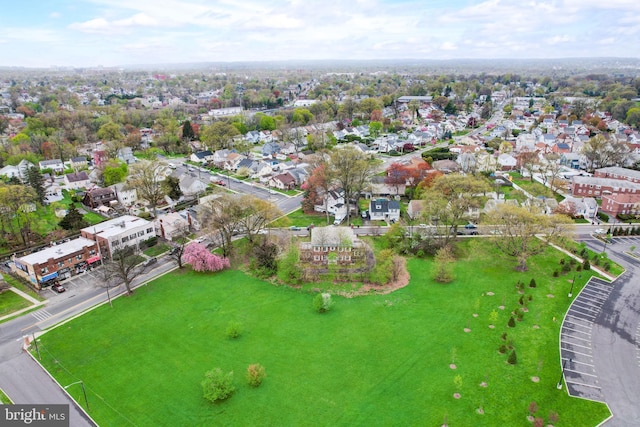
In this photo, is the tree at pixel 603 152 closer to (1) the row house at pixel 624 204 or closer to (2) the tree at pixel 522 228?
(1) the row house at pixel 624 204

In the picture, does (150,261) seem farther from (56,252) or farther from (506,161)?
(506,161)

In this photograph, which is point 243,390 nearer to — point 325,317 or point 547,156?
point 325,317

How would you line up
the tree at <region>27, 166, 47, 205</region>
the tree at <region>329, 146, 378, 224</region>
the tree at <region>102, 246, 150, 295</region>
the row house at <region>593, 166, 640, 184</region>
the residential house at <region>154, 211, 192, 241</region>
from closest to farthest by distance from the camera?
1. the tree at <region>102, 246, 150, 295</region>
2. the residential house at <region>154, 211, 192, 241</region>
3. the tree at <region>329, 146, 378, 224</region>
4. the tree at <region>27, 166, 47, 205</region>
5. the row house at <region>593, 166, 640, 184</region>

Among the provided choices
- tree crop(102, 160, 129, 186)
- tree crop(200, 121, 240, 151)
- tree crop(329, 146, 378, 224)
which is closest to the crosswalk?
tree crop(329, 146, 378, 224)

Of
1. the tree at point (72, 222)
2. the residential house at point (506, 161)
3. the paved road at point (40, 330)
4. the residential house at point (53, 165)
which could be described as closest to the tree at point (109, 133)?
the residential house at point (53, 165)

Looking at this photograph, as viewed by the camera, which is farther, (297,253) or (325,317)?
(297,253)

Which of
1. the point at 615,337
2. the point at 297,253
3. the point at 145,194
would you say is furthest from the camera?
the point at 145,194

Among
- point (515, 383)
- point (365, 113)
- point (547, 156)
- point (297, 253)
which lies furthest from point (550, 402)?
point (365, 113)

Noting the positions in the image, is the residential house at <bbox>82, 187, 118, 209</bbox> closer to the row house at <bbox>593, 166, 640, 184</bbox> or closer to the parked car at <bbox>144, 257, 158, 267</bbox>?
the parked car at <bbox>144, 257, 158, 267</bbox>
